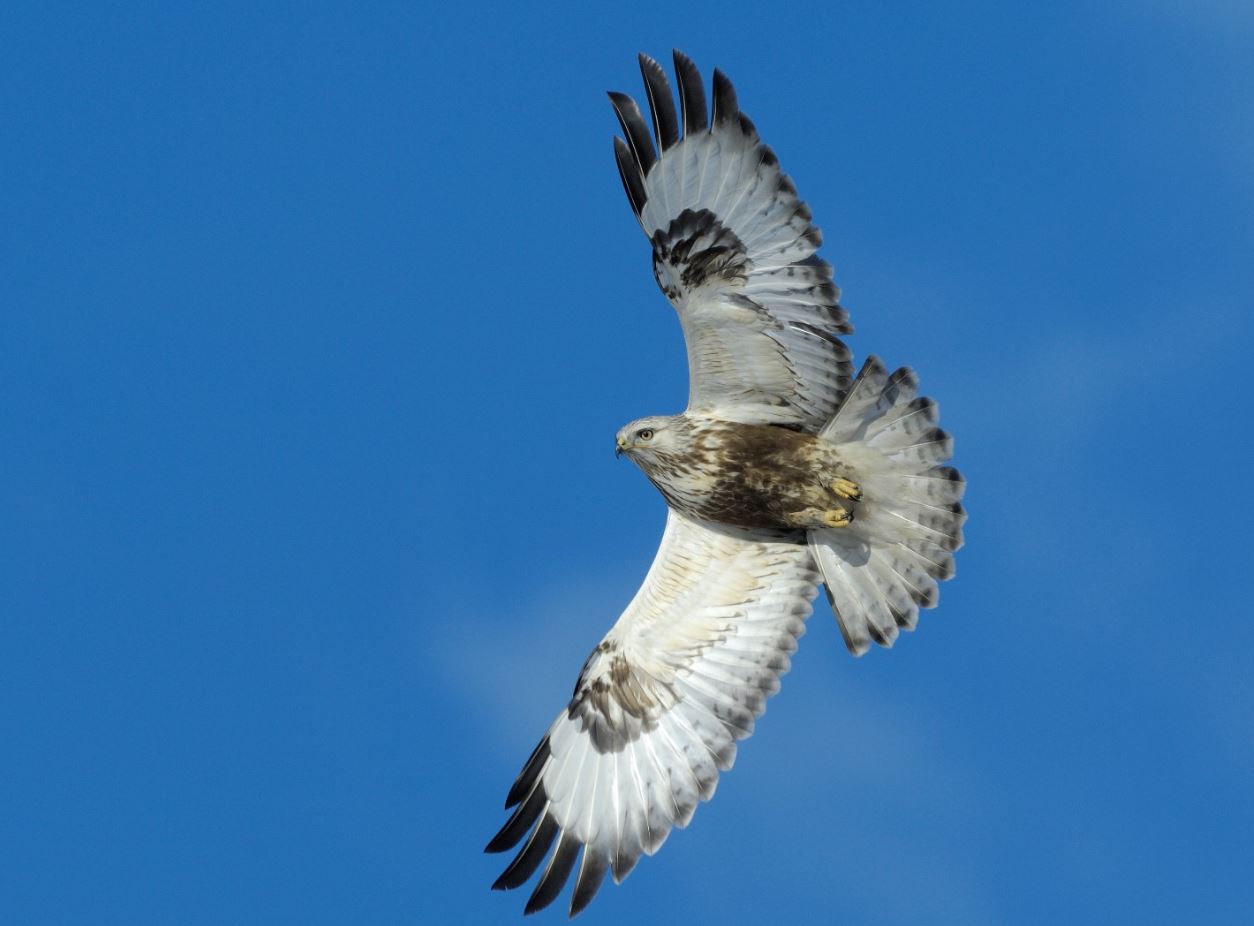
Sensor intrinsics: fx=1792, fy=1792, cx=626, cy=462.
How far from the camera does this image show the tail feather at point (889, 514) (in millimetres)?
10852

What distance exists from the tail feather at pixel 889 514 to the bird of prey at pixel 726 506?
1 centimetres

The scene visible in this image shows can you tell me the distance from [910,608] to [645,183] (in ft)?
10.4

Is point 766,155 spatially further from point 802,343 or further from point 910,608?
point 910,608

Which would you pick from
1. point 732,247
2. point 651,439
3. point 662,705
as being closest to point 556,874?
point 662,705

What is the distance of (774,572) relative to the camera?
11.8m

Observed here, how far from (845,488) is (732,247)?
165 cm

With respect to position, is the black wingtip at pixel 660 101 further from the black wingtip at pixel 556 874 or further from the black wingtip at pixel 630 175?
the black wingtip at pixel 556 874

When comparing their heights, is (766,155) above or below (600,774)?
above

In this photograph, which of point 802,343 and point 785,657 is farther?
point 785,657

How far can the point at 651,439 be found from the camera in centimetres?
1148

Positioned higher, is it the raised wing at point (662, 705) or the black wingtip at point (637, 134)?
the black wingtip at point (637, 134)

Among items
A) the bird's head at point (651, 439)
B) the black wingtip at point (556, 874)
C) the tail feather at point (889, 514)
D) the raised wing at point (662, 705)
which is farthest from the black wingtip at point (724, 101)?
the black wingtip at point (556, 874)

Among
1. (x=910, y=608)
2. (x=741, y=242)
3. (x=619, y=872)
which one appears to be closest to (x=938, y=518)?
(x=910, y=608)

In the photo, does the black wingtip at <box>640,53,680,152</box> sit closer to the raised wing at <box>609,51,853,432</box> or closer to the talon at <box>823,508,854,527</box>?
the raised wing at <box>609,51,853,432</box>
